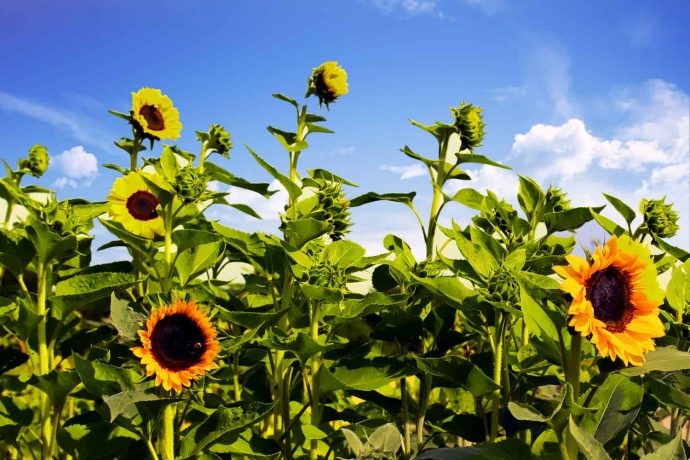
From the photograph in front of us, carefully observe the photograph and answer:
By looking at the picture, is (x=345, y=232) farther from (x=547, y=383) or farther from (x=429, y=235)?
(x=547, y=383)

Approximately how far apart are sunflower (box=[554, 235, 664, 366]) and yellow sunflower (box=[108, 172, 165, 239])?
1286mm

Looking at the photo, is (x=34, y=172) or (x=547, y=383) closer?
(x=547, y=383)

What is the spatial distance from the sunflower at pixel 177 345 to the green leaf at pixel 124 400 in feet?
0.13

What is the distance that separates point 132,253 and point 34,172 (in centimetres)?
147

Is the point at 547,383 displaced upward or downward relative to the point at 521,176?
downward

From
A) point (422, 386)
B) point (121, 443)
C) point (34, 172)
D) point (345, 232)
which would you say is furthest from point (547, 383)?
point (34, 172)

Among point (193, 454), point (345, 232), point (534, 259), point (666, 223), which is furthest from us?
point (666, 223)

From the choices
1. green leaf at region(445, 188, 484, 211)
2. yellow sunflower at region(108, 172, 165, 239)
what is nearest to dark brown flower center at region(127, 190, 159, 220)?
yellow sunflower at region(108, 172, 165, 239)

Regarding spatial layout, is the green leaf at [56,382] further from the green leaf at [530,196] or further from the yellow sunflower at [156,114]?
the green leaf at [530,196]

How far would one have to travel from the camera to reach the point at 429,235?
190 cm

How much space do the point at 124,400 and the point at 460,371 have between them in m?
0.65

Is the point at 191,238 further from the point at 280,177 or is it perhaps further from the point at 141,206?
the point at 141,206

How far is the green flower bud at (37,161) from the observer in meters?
3.10

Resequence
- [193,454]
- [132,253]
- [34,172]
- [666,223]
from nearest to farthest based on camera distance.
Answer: [193,454] → [666,223] → [132,253] → [34,172]
